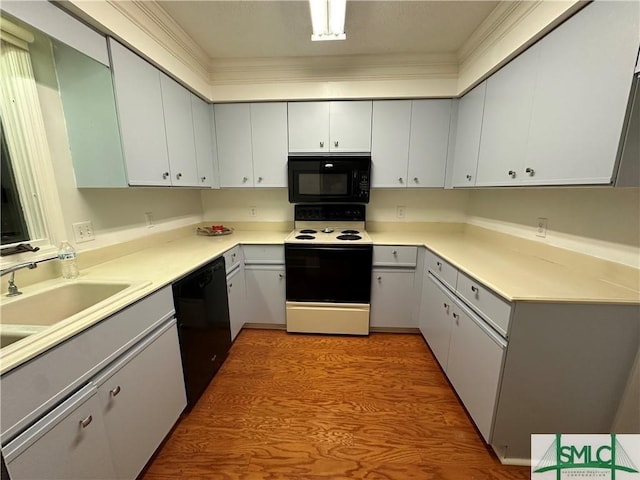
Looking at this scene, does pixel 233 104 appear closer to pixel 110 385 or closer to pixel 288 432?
pixel 110 385

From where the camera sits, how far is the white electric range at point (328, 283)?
2186mm

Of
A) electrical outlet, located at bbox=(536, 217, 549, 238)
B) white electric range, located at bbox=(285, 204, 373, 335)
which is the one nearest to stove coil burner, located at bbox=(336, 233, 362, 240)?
white electric range, located at bbox=(285, 204, 373, 335)

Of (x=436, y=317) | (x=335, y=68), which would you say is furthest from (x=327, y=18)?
(x=436, y=317)

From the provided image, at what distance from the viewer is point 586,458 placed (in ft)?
3.65

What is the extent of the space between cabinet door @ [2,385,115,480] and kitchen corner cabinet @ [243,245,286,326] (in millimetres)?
1436

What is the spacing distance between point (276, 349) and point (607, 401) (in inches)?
78.7

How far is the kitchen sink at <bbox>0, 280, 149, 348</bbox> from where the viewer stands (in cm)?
94

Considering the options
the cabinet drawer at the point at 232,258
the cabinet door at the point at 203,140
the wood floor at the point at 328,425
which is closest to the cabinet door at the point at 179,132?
the cabinet door at the point at 203,140

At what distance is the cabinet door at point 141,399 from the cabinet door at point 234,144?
156 cm

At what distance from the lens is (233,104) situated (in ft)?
7.73

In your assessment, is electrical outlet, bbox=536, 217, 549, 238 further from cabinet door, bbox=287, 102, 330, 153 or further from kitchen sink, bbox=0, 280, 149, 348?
kitchen sink, bbox=0, 280, 149, 348

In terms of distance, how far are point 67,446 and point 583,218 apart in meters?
2.52

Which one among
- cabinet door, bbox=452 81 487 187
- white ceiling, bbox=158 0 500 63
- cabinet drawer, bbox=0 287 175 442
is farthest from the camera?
cabinet door, bbox=452 81 487 187

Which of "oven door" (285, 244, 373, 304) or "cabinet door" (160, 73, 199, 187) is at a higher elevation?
"cabinet door" (160, 73, 199, 187)
